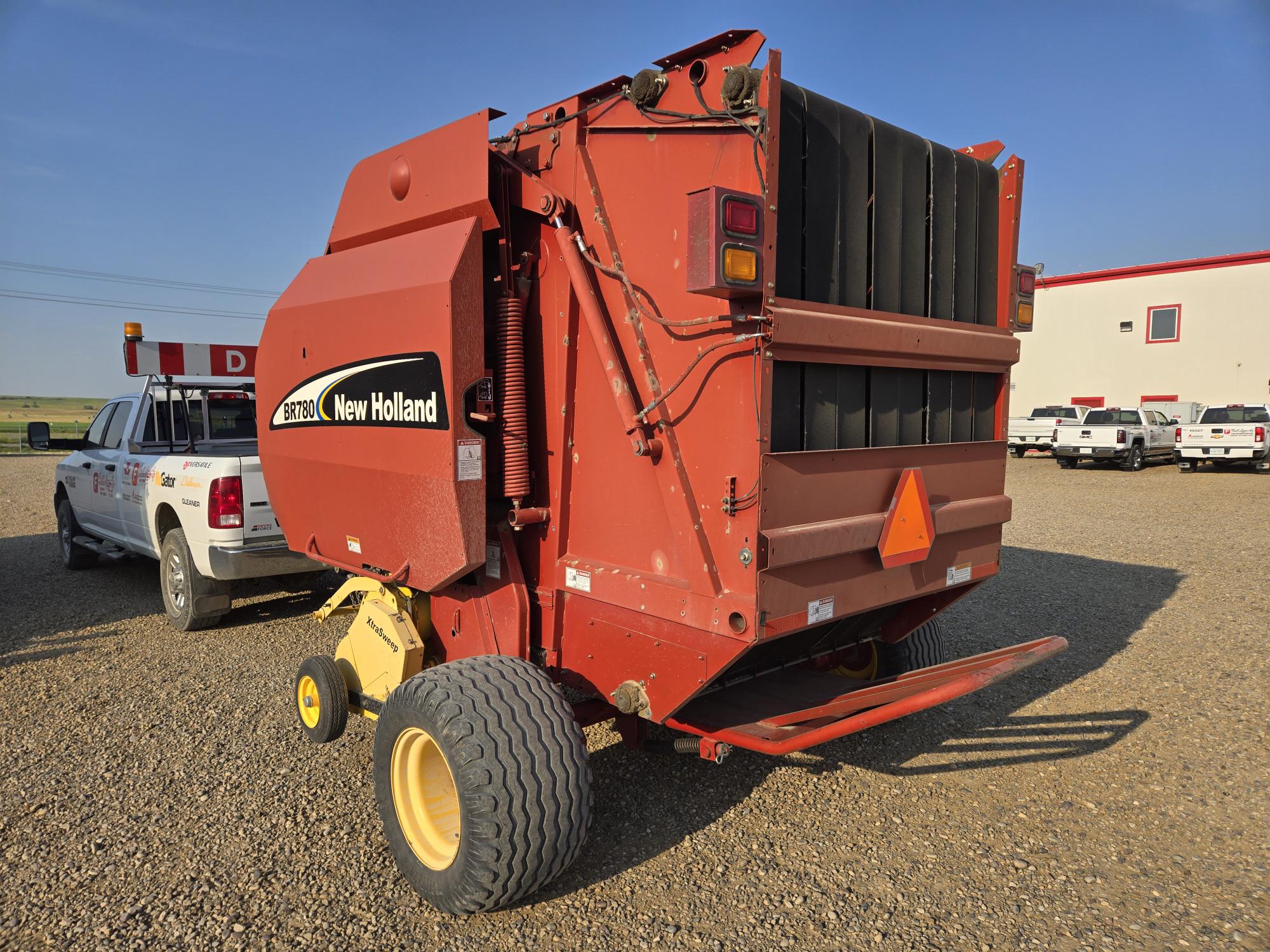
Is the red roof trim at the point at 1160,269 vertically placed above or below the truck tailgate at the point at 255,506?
above

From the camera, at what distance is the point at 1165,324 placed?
28.4 metres

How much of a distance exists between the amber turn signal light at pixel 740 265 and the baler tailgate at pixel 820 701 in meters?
1.59

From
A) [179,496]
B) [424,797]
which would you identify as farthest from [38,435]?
[424,797]

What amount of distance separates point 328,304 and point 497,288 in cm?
110

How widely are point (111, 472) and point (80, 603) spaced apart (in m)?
1.25

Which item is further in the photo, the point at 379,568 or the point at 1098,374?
the point at 1098,374

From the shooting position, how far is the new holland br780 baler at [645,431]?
115 inches

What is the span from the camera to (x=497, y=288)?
368 centimetres

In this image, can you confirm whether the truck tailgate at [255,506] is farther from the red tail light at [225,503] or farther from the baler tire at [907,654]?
the baler tire at [907,654]

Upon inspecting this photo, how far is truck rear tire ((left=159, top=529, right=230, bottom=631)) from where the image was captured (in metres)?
6.57

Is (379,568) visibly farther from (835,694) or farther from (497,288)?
(835,694)

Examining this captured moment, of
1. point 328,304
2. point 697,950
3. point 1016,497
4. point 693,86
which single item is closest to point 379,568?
point 328,304

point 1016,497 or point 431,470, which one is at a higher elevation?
point 431,470

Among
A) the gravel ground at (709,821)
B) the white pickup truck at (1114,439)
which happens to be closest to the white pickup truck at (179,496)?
the gravel ground at (709,821)
